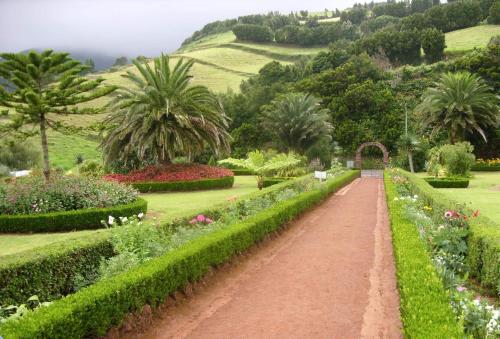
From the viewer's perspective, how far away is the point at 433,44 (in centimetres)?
6612

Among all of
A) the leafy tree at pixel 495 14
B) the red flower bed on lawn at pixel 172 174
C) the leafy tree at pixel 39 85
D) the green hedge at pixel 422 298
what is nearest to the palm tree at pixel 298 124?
the red flower bed on lawn at pixel 172 174

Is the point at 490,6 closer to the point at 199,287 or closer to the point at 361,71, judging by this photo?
the point at 361,71

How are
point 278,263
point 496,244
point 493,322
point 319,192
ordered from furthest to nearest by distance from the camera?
1. point 319,192
2. point 278,263
3. point 496,244
4. point 493,322

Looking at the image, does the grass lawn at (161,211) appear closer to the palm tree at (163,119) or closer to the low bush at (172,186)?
the low bush at (172,186)

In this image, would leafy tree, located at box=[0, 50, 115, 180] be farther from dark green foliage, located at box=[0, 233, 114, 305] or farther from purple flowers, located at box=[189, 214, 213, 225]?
dark green foliage, located at box=[0, 233, 114, 305]

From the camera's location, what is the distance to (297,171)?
2777 centimetres

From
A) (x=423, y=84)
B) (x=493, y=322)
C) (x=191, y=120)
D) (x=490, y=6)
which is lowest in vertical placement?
(x=493, y=322)

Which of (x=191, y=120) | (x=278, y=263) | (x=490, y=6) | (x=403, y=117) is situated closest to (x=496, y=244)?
(x=278, y=263)

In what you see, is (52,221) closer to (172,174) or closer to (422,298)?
(422,298)

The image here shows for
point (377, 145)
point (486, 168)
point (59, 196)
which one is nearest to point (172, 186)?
point (59, 196)

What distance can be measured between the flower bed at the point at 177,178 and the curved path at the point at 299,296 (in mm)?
12189

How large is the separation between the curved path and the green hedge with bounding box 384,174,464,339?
21.3 inches

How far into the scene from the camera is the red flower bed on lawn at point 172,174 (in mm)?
22719

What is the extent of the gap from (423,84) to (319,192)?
4323 centimetres
